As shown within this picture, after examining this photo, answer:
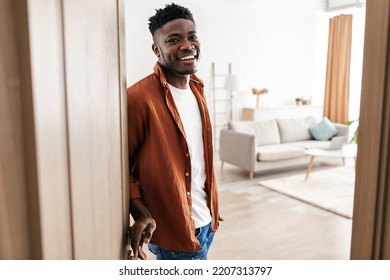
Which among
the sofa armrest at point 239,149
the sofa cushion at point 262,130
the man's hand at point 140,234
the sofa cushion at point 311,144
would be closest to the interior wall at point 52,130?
the man's hand at point 140,234

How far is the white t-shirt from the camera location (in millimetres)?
1105

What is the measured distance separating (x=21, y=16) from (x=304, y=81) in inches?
274

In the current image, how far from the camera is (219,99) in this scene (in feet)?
19.2

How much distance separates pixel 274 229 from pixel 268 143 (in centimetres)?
216

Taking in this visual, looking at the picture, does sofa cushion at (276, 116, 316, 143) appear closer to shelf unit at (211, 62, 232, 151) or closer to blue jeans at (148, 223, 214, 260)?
shelf unit at (211, 62, 232, 151)

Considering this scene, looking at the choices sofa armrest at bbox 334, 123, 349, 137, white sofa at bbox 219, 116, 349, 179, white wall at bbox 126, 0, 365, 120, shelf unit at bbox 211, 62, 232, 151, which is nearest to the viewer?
white sofa at bbox 219, 116, 349, 179

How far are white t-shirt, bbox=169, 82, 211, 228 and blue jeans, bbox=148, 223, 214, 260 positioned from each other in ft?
0.10

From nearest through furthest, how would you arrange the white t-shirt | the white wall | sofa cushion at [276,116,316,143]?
the white t-shirt < sofa cushion at [276,116,316,143] < the white wall

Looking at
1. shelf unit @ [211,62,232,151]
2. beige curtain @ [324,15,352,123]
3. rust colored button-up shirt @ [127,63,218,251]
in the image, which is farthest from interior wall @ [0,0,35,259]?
beige curtain @ [324,15,352,123]

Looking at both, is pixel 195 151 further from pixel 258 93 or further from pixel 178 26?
pixel 258 93

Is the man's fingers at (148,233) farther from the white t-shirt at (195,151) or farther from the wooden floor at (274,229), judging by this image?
the wooden floor at (274,229)

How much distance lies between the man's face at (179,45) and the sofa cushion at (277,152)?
3.21m

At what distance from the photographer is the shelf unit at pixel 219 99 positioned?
5789 millimetres

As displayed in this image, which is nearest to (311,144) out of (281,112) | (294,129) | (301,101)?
(294,129)
